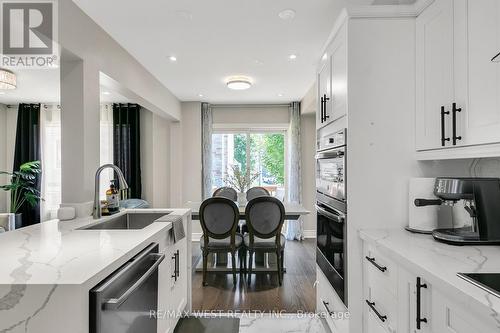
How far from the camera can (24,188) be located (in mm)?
5512

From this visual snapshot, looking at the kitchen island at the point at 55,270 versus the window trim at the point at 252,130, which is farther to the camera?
the window trim at the point at 252,130

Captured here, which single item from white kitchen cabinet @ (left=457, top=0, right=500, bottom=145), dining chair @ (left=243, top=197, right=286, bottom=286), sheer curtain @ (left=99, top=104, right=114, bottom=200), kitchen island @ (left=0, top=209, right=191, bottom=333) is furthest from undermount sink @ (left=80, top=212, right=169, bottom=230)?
sheer curtain @ (left=99, top=104, right=114, bottom=200)

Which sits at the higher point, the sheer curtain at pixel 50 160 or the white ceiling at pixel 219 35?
the white ceiling at pixel 219 35

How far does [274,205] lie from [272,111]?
9.69ft

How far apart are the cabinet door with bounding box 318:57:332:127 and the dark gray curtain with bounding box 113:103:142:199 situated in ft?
14.0

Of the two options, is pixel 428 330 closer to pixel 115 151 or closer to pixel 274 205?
pixel 274 205

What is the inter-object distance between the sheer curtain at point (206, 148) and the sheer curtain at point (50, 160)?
2.90 meters

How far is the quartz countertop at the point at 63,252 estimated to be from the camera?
975 millimetres

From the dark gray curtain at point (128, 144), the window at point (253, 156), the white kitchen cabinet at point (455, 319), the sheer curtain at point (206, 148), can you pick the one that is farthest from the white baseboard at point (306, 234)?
the white kitchen cabinet at point (455, 319)

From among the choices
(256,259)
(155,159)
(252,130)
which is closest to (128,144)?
(155,159)

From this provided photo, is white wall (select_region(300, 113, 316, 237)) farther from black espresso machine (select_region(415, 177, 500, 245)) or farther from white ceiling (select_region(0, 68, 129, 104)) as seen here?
black espresso machine (select_region(415, 177, 500, 245))

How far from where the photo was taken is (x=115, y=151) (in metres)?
5.72

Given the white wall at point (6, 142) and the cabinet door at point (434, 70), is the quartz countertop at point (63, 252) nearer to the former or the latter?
the cabinet door at point (434, 70)

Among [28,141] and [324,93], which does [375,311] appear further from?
[28,141]
